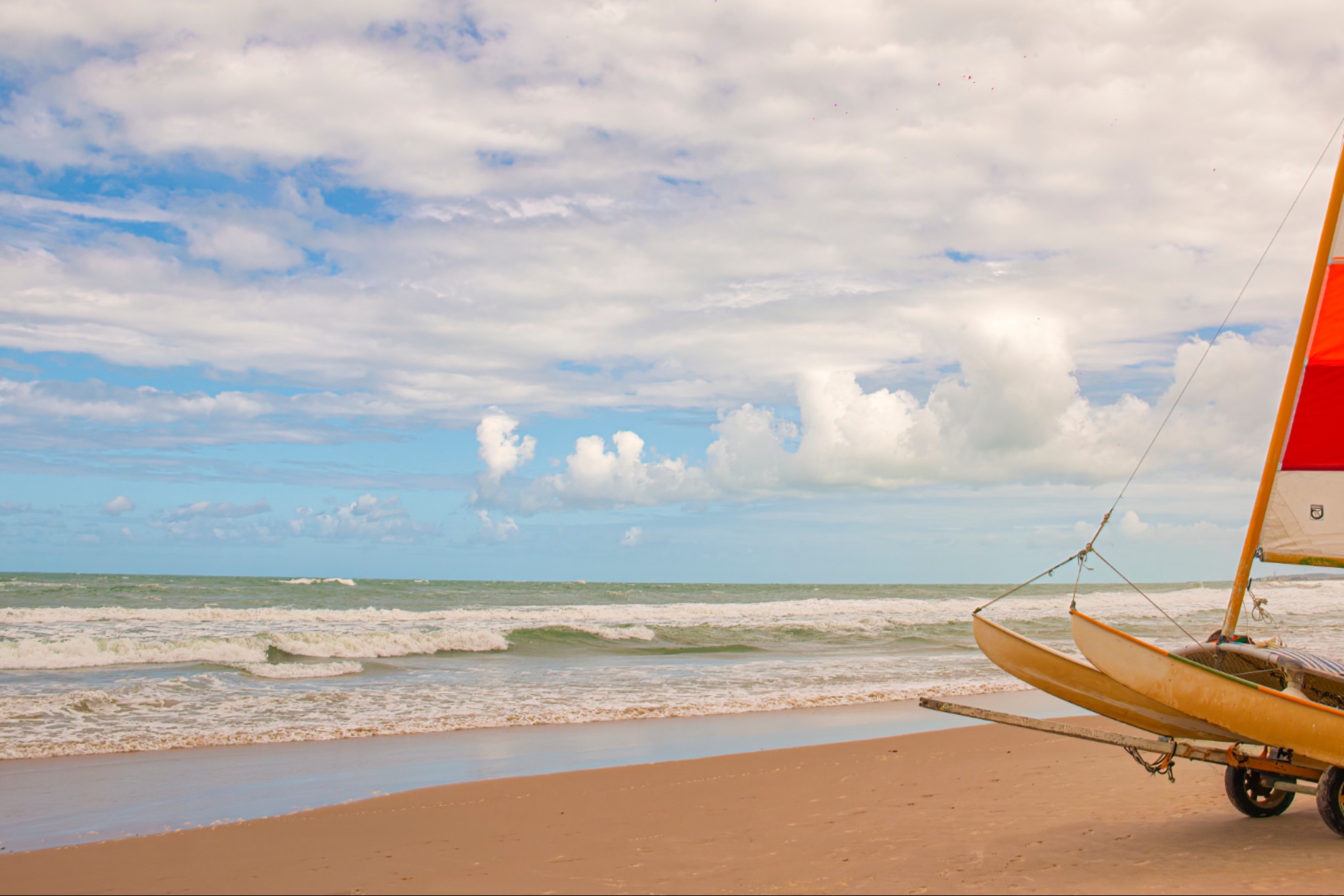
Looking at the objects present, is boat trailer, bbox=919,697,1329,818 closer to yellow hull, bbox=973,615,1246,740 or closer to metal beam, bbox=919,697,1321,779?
metal beam, bbox=919,697,1321,779

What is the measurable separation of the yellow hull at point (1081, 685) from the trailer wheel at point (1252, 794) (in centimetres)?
47

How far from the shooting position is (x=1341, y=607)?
40000 mm

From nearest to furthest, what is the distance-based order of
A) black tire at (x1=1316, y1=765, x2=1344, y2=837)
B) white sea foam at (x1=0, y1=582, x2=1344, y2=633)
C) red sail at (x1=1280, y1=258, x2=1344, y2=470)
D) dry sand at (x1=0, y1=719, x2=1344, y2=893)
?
dry sand at (x1=0, y1=719, x2=1344, y2=893)
black tire at (x1=1316, y1=765, x2=1344, y2=837)
red sail at (x1=1280, y1=258, x2=1344, y2=470)
white sea foam at (x1=0, y1=582, x2=1344, y2=633)

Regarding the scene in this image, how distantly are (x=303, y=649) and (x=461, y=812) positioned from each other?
609 inches

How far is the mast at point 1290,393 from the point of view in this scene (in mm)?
7098

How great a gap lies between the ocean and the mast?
7.54m

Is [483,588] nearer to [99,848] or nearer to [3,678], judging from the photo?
[3,678]

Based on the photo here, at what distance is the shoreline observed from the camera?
24.3ft

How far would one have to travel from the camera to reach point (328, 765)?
30.6 feet

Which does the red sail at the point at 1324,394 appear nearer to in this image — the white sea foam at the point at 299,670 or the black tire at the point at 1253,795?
the black tire at the point at 1253,795

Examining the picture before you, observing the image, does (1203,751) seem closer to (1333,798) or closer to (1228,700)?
(1228,700)

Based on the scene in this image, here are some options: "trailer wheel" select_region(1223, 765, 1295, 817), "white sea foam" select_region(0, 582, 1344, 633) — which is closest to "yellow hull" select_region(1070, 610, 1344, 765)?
"trailer wheel" select_region(1223, 765, 1295, 817)

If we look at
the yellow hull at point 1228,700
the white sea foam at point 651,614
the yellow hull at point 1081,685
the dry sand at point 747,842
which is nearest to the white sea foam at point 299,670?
the white sea foam at point 651,614

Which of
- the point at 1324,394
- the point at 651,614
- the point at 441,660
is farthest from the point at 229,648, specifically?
the point at 1324,394
